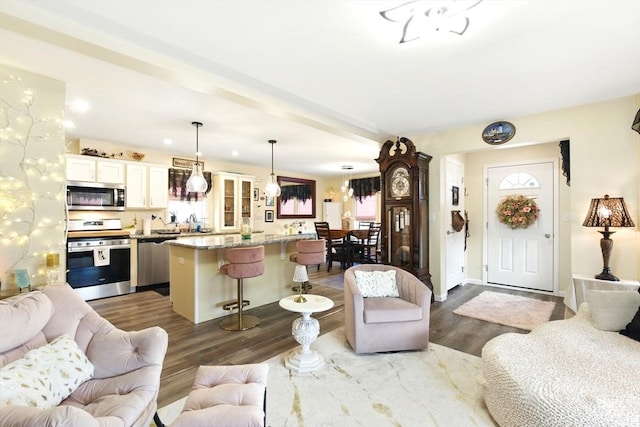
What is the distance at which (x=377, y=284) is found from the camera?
3.14 meters

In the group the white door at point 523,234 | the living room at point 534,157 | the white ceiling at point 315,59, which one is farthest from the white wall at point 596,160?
the white door at point 523,234

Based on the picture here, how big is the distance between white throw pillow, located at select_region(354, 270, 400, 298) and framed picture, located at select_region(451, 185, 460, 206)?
2510 mm

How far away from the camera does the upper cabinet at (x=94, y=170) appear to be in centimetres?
453

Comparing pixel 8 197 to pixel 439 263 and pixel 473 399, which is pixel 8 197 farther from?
pixel 439 263

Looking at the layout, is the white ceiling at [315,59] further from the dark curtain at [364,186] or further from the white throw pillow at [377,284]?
the dark curtain at [364,186]

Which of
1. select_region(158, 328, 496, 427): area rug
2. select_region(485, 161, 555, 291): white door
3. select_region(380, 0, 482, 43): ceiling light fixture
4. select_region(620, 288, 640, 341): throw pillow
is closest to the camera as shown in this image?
select_region(380, 0, 482, 43): ceiling light fixture

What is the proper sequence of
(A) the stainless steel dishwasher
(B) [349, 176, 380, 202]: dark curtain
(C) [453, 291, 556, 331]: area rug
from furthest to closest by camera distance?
(B) [349, 176, 380, 202]: dark curtain, (A) the stainless steel dishwasher, (C) [453, 291, 556, 331]: area rug

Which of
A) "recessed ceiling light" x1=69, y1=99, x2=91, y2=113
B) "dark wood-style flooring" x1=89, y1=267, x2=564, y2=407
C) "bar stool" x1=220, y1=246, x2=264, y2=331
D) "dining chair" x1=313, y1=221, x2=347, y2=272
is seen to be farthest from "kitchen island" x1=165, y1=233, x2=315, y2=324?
"dining chair" x1=313, y1=221, x2=347, y2=272

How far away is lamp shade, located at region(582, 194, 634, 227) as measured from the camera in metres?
2.94

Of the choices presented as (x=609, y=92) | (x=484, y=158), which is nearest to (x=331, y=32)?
(x=609, y=92)

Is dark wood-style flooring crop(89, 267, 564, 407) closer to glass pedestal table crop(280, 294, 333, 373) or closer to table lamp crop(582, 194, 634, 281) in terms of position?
glass pedestal table crop(280, 294, 333, 373)

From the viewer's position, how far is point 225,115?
3734 millimetres

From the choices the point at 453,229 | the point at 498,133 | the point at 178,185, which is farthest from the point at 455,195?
the point at 178,185

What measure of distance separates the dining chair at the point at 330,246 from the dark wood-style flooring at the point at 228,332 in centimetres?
202
